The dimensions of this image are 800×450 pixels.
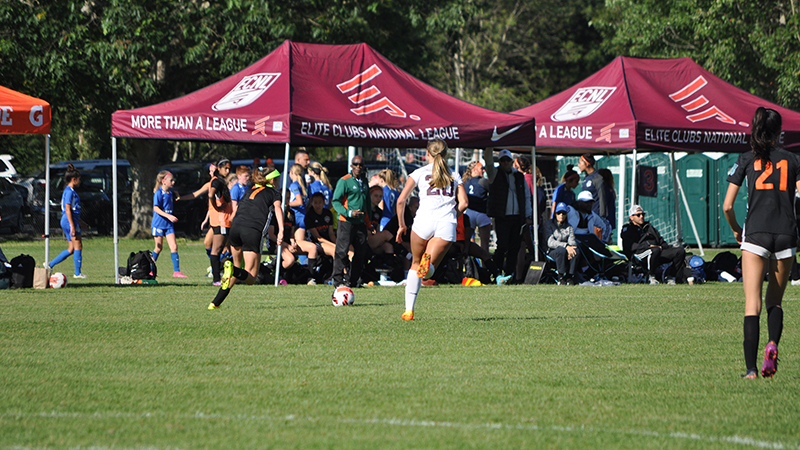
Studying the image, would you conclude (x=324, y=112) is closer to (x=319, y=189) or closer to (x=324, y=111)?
(x=324, y=111)

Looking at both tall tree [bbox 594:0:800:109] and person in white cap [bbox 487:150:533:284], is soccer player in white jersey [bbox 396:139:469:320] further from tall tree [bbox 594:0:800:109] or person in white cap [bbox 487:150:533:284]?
tall tree [bbox 594:0:800:109]

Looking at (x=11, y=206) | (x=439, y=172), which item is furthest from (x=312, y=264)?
(x=11, y=206)

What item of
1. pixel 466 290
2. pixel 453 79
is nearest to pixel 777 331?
pixel 466 290

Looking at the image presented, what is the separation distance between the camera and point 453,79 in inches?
1981

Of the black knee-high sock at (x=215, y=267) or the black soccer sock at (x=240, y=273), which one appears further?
the black knee-high sock at (x=215, y=267)

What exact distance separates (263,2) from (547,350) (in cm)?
1854

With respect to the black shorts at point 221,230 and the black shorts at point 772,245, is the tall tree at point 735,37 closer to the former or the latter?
the black shorts at point 221,230

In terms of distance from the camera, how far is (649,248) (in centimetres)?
1534

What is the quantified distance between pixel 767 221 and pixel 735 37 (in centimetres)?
2411

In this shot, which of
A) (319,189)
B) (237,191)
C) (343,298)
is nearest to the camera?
(343,298)

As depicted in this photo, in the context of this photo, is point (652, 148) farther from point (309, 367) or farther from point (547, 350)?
point (309, 367)

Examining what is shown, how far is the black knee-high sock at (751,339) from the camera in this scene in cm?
649

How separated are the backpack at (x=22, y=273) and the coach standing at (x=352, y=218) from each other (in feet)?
14.2

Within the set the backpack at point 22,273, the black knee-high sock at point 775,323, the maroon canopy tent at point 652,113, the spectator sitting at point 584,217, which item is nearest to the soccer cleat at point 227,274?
the backpack at point 22,273
